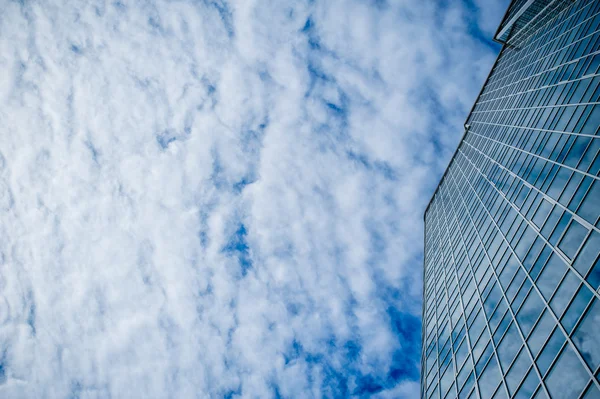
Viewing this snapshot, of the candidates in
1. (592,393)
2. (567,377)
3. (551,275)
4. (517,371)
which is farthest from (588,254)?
Result: (517,371)

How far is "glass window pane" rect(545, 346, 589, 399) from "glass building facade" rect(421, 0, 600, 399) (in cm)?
4

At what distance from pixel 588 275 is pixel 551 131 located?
47.2ft

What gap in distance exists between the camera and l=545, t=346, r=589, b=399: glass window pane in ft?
35.0

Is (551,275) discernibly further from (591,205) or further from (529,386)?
(529,386)

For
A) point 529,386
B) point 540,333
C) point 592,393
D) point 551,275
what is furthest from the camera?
point 551,275

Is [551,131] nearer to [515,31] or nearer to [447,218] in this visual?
[447,218]

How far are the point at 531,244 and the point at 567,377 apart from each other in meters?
8.56

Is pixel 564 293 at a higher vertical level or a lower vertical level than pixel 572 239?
lower

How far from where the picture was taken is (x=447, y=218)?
139 ft

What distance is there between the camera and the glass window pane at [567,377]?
10.7 m

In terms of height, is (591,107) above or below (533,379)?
above

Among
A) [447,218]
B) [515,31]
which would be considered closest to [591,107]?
[447,218]

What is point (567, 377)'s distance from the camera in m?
11.2

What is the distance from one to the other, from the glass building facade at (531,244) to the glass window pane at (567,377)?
0.12 feet
